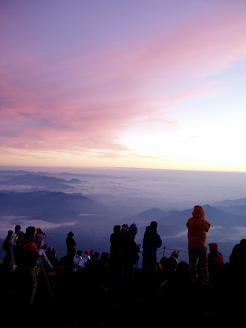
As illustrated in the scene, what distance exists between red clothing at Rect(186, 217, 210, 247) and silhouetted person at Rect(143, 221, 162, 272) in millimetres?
1141

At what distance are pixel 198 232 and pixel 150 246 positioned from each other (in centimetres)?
182

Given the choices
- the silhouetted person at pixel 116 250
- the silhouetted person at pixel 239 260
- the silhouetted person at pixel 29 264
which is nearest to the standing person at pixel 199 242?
the silhouetted person at pixel 116 250

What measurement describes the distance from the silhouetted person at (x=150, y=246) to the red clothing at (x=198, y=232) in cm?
114

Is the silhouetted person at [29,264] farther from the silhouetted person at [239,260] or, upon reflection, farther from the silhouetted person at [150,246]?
the silhouetted person at [239,260]

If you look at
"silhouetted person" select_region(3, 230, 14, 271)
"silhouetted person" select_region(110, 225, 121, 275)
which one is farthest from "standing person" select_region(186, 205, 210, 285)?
"silhouetted person" select_region(3, 230, 14, 271)

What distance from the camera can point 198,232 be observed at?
1196cm

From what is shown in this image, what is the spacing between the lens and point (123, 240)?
39.8 ft

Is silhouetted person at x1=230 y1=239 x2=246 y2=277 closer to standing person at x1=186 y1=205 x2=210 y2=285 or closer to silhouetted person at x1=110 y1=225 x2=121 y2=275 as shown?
standing person at x1=186 y1=205 x2=210 y2=285

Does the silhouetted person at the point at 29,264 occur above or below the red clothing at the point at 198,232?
below

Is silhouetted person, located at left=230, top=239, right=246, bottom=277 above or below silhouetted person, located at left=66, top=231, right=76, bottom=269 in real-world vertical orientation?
above

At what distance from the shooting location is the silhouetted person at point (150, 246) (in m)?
12.4

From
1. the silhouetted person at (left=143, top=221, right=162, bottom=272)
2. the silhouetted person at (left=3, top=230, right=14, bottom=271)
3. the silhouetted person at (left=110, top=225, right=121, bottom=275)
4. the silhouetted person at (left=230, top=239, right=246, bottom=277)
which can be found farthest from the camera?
the silhouetted person at (left=3, top=230, right=14, bottom=271)

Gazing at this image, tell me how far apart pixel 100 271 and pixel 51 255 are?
6.37 metres

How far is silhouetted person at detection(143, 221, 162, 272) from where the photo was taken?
489 inches
